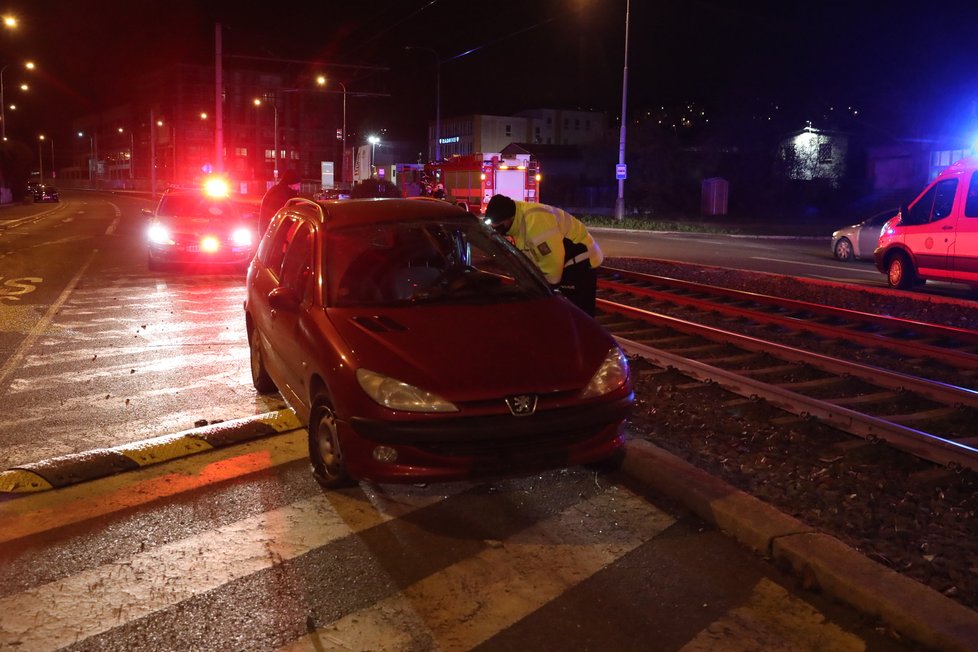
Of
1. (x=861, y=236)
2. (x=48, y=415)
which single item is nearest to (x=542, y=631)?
(x=48, y=415)

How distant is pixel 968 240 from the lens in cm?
1300

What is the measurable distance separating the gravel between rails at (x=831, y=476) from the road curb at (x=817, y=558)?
21 cm

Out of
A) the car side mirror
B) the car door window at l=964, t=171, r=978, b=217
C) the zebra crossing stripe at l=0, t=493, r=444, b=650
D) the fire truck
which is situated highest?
the fire truck

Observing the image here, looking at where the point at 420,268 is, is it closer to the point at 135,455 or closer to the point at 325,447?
the point at 325,447

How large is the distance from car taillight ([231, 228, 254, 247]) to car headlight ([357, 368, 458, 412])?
41.2 feet

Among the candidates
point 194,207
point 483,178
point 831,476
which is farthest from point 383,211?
point 483,178

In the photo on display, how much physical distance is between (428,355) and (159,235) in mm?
12983

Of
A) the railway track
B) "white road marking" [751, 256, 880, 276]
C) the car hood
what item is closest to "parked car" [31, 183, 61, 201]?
"white road marking" [751, 256, 880, 276]

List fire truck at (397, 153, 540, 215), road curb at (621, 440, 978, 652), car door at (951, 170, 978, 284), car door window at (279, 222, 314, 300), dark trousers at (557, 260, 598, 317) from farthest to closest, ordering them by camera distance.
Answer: fire truck at (397, 153, 540, 215) → car door at (951, 170, 978, 284) → dark trousers at (557, 260, 598, 317) → car door window at (279, 222, 314, 300) → road curb at (621, 440, 978, 652)

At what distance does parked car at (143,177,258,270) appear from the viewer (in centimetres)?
1589

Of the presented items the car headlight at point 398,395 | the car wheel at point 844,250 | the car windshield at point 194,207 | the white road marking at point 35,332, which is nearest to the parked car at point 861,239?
the car wheel at point 844,250

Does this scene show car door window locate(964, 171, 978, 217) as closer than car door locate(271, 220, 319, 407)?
No

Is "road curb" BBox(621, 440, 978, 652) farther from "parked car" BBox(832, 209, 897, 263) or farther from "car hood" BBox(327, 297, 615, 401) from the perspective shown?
"parked car" BBox(832, 209, 897, 263)

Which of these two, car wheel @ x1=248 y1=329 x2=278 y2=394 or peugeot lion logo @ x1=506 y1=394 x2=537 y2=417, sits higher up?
peugeot lion logo @ x1=506 y1=394 x2=537 y2=417
